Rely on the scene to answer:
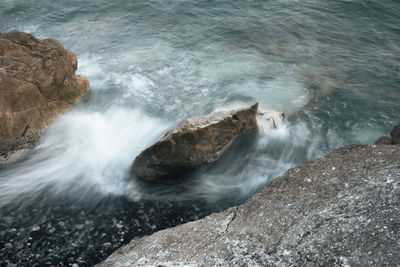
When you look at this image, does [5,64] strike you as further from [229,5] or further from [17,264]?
[229,5]

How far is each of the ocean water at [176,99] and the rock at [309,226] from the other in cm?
188

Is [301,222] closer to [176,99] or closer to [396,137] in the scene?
[396,137]

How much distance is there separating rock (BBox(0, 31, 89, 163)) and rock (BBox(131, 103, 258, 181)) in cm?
297

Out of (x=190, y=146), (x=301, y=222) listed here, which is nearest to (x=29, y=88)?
(x=190, y=146)

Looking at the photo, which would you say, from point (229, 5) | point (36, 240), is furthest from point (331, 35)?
point (36, 240)

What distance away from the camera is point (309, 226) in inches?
172

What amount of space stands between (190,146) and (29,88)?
176 inches

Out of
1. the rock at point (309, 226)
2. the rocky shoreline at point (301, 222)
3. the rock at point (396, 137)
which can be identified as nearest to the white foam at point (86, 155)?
the rocky shoreline at point (301, 222)

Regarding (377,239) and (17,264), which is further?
(17,264)

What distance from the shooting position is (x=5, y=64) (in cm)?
831

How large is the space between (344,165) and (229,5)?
14.8 m

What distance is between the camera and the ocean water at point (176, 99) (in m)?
6.96

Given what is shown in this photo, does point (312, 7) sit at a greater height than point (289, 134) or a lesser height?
greater

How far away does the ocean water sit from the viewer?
6.96 m
